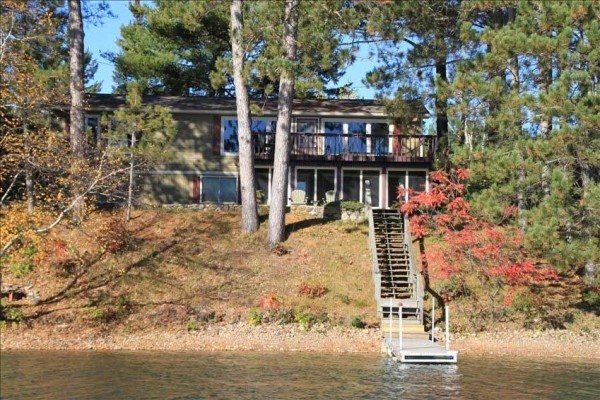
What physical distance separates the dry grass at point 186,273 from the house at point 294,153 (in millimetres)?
5021

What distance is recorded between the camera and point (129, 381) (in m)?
14.5

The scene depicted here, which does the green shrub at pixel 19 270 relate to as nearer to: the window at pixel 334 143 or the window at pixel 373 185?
the window at pixel 334 143

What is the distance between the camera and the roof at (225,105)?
108 ft

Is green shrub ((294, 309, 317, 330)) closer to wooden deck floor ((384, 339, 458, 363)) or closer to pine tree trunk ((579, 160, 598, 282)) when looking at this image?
wooden deck floor ((384, 339, 458, 363))

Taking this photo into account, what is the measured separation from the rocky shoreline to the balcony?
12882mm

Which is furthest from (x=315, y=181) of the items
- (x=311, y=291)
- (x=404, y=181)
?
(x=311, y=291)

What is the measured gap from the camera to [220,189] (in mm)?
33188

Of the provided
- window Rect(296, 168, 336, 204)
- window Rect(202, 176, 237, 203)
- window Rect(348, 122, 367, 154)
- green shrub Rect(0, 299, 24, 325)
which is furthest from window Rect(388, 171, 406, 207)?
green shrub Rect(0, 299, 24, 325)

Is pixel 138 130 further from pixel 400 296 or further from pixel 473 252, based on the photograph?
pixel 473 252

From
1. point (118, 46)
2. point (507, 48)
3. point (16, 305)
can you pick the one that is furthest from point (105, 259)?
point (118, 46)

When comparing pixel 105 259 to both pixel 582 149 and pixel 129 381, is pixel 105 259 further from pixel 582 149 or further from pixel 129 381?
pixel 582 149

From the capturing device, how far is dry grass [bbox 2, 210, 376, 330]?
21.3 metres

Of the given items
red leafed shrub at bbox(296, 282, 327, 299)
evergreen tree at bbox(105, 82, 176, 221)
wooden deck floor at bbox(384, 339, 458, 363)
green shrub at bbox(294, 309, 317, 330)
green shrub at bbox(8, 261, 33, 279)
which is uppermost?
evergreen tree at bbox(105, 82, 176, 221)

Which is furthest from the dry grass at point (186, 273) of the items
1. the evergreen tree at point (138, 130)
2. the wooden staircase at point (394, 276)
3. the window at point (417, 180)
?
the window at point (417, 180)
